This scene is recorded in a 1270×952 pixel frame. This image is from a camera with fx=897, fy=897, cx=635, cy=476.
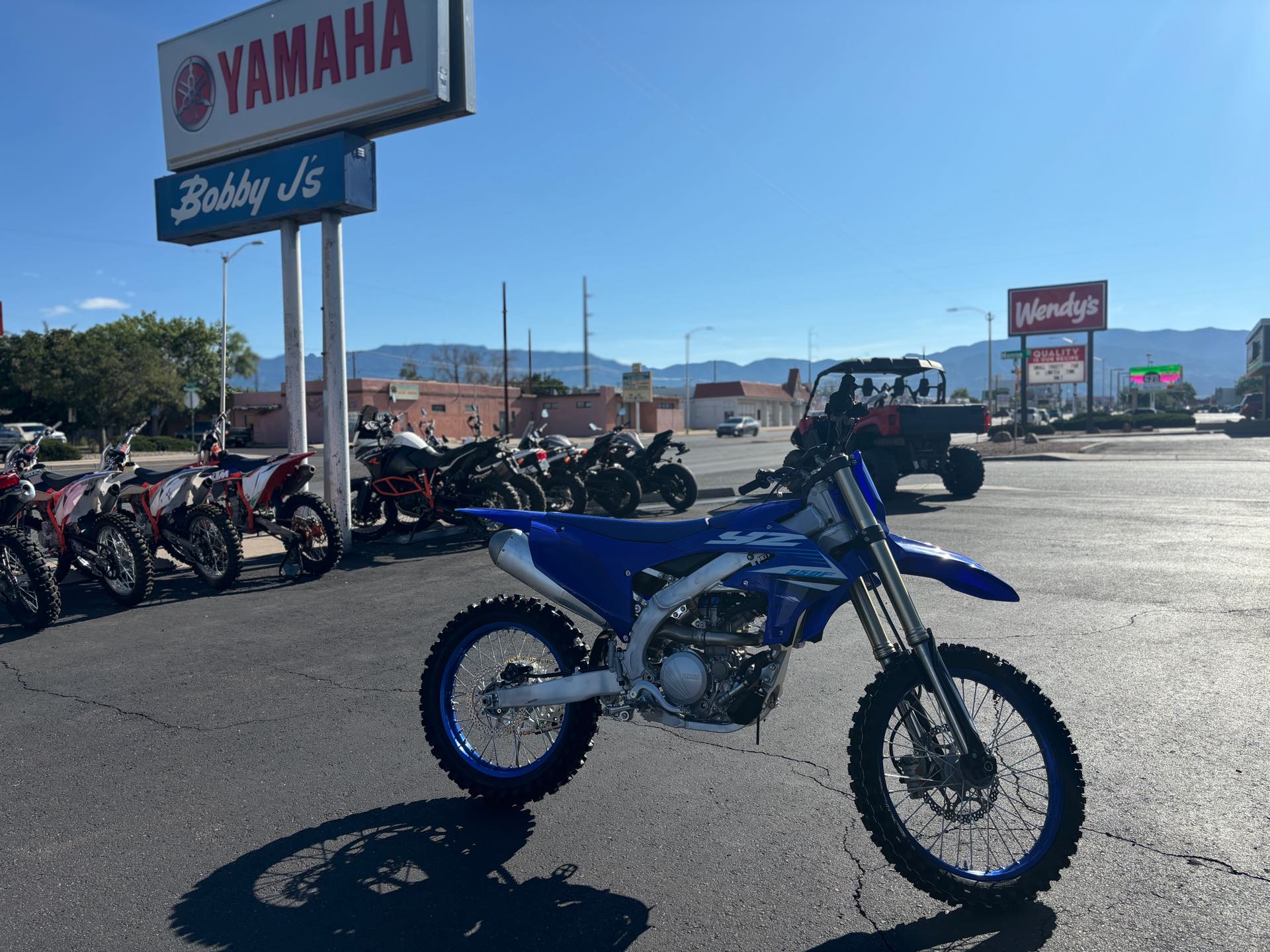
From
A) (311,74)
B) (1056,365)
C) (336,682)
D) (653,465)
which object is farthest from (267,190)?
(1056,365)

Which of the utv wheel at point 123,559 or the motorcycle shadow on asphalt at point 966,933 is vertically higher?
the utv wheel at point 123,559

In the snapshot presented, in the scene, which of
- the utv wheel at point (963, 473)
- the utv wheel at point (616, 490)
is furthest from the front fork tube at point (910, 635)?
the utv wheel at point (963, 473)

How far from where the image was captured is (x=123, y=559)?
762cm

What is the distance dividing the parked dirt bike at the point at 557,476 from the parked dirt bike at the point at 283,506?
3039 mm

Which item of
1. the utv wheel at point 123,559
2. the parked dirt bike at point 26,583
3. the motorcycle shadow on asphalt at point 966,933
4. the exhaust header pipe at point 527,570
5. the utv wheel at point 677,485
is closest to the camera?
the motorcycle shadow on asphalt at point 966,933

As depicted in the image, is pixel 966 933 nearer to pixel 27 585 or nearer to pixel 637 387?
pixel 27 585

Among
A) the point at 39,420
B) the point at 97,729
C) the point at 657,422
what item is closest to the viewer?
the point at 97,729

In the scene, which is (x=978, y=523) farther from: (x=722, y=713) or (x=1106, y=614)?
(x=722, y=713)

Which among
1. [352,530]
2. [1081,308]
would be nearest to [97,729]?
[352,530]

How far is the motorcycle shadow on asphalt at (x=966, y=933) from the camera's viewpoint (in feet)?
8.96

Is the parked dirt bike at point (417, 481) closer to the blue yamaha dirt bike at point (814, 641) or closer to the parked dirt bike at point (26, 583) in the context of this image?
the parked dirt bike at point (26, 583)

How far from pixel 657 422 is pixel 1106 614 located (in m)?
71.7

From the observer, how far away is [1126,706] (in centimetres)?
468

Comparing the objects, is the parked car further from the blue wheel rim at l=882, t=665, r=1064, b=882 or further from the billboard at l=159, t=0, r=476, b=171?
the blue wheel rim at l=882, t=665, r=1064, b=882
